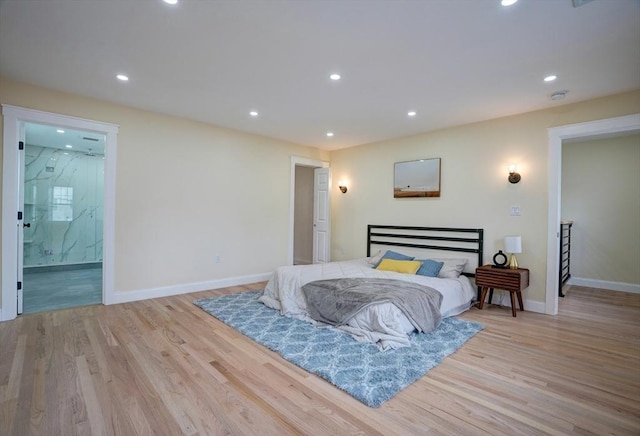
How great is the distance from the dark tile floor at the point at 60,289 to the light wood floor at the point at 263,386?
683 mm

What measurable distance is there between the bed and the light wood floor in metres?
0.54

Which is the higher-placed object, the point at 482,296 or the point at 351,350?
the point at 482,296

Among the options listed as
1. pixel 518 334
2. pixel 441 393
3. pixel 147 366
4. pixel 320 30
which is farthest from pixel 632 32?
pixel 147 366

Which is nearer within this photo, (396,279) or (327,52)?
(327,52)

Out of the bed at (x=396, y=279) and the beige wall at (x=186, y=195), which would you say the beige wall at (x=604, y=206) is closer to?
the bed at (x=396, y=279)

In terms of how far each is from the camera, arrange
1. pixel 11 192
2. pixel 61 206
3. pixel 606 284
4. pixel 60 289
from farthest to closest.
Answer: pixel 61 206
pixel 606 284
pixel 60 289
pixel 11 192

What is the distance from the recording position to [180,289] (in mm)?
4547

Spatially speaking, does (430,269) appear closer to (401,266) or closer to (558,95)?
(401,266)

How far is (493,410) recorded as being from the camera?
1.90m

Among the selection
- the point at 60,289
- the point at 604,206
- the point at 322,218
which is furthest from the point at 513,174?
the point at 60,289

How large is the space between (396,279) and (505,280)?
1321mm

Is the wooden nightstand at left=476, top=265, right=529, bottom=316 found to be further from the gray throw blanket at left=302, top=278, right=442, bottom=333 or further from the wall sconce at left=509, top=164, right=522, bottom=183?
the wall sconce at left=509, top=164, right=522, bottom=183

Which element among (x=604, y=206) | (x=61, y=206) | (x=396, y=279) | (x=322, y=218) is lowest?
(x=396, y=279)

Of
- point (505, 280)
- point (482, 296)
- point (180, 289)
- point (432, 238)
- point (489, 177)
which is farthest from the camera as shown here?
point (432, 238)
